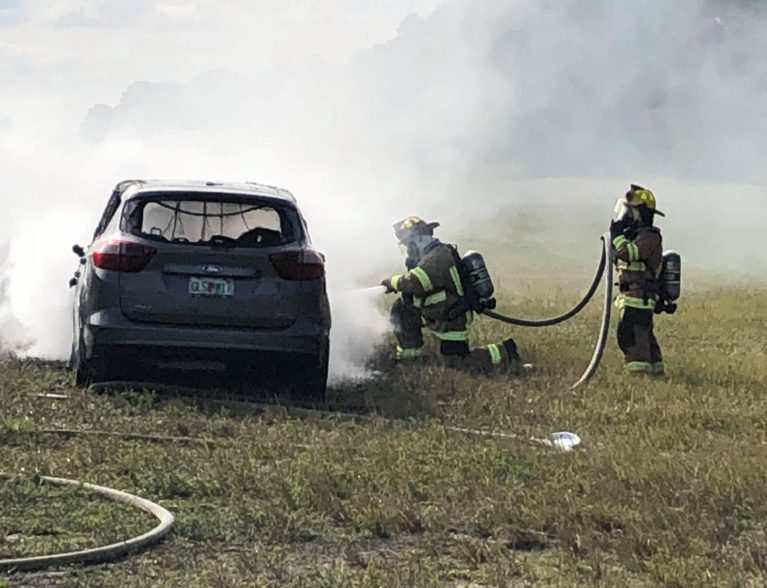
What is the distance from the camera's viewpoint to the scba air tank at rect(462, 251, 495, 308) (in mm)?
→ 13891

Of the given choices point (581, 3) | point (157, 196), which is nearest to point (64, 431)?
point (157, 196)

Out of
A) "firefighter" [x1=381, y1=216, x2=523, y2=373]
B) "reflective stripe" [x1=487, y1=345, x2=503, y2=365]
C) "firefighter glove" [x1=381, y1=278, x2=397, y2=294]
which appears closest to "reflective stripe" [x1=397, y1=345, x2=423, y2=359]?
"firefighter" [x1=381, y1=216, x2=523, y2=373]

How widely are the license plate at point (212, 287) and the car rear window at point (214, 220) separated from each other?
0.30 metres

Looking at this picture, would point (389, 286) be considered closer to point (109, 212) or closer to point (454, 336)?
point (454, 336)

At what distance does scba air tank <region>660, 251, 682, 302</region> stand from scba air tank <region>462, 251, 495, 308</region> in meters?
1.47

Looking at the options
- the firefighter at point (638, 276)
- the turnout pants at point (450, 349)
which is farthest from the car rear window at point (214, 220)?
the firefighter at point (638, 276)

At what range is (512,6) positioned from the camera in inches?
800

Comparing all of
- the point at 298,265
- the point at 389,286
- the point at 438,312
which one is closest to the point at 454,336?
the point at 438,312

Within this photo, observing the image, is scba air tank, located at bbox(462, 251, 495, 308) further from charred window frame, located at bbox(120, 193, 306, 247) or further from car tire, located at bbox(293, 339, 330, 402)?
charred window frame, located at bbox(120, 193, 306, 247)

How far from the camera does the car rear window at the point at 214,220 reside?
11.2 metres

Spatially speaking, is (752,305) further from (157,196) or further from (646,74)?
(157,196)

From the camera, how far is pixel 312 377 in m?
11.3

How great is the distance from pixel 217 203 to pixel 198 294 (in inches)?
28.5

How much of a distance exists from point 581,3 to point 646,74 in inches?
283
